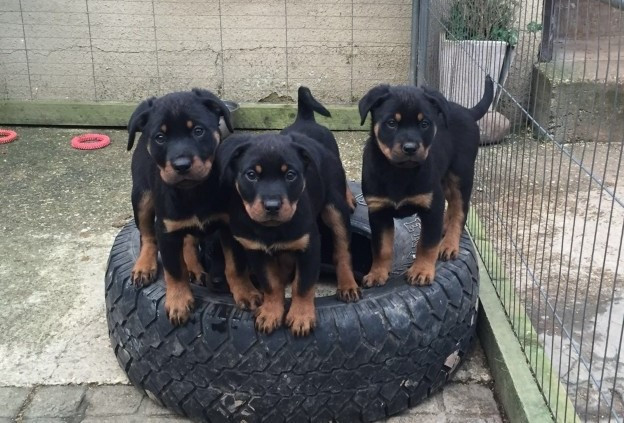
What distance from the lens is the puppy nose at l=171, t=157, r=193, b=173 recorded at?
258cm

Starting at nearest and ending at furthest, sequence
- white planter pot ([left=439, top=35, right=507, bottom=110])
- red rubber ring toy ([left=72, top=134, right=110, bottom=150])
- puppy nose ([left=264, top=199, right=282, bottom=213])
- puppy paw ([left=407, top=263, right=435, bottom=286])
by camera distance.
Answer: puppy nose ([left=264, top=199, right=282, bottom=213])
puppy paw ([left=407, top=263, right=435, bottom=286])
white planter pot ([left=439, top=35, right=507, bottom=110])
red rubber ring toy ([left=72, top=134, right=110, bottom=150])

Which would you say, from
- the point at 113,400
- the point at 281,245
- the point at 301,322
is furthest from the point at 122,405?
the point at 281,245

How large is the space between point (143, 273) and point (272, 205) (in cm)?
95

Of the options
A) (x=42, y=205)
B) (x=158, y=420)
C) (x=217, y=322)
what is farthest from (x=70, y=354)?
(x=42, y=205)

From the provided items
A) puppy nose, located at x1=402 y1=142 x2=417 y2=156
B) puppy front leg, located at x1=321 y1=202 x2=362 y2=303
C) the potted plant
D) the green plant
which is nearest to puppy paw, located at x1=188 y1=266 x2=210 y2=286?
puppy front leg, located at x1=321 y1=202 x2=362 y2=303

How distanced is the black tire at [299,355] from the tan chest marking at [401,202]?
34 cm

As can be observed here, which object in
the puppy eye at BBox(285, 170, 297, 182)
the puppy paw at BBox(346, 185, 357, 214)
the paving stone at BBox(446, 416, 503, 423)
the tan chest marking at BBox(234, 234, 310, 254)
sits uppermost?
the puppy eye at BBox(285, 170, 297, 182)

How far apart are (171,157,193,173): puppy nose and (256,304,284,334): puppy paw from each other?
26.7 inches

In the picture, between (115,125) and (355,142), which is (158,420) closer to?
(355,142)

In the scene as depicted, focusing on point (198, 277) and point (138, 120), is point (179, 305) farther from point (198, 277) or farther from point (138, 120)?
point (138, 120)

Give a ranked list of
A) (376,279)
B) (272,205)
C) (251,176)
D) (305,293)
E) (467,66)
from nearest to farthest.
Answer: (272,205) < (251,176) < (305,293) < (376,279) < (467,66)

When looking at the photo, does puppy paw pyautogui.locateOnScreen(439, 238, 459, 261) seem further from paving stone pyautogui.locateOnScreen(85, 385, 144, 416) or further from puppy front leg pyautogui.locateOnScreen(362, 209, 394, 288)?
paving stone pyautogui.locateOnScreen(85, 385, 144, 416)

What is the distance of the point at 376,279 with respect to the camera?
3266 millimetres

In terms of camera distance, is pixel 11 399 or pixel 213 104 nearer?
pixel 213 104
